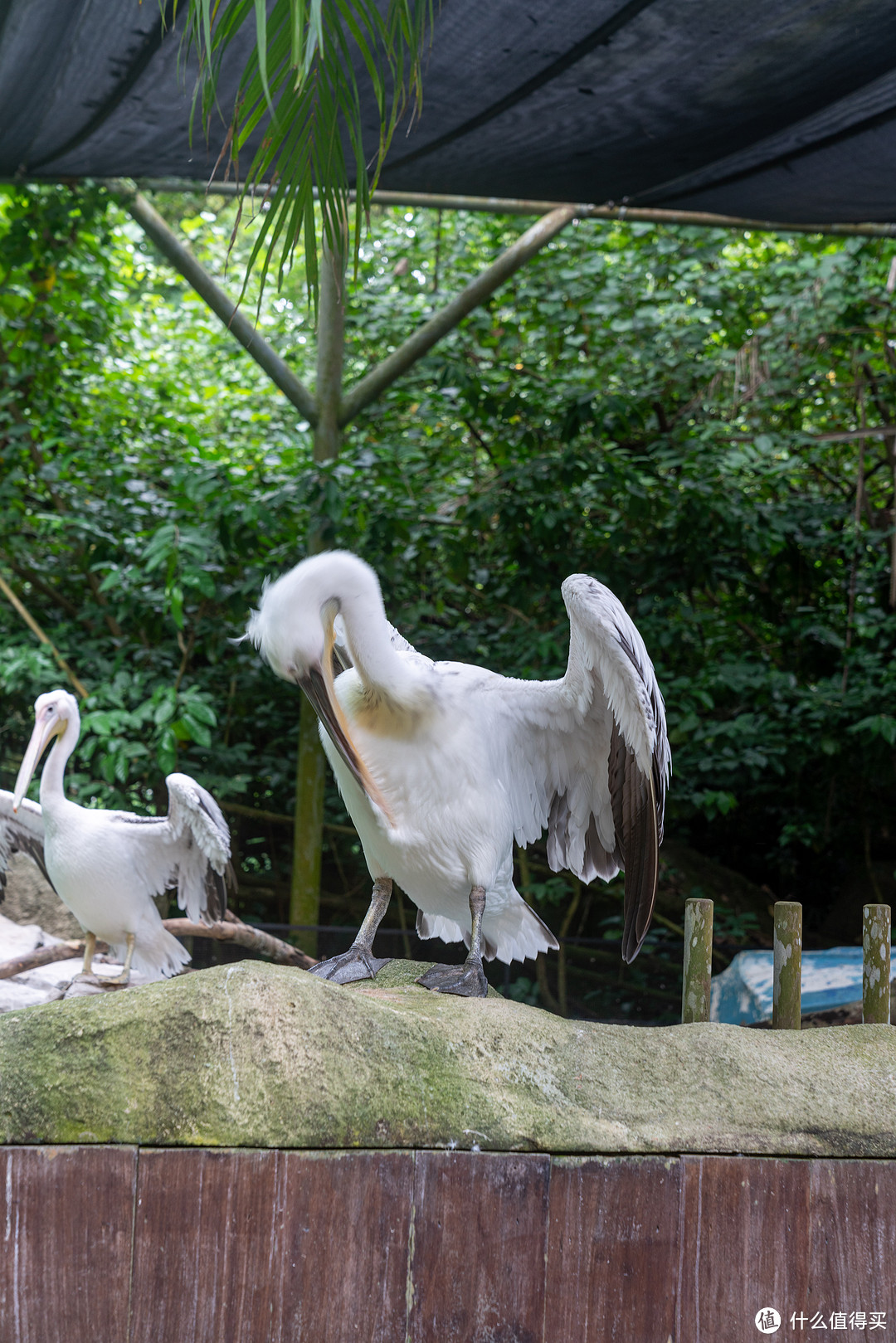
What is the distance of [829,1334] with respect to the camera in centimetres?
177

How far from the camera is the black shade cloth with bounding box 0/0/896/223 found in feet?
8.42

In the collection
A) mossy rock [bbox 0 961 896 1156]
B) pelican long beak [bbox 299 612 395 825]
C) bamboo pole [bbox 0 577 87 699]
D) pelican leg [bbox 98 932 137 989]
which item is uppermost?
bamboo pole [bbox 0 577 87 699]

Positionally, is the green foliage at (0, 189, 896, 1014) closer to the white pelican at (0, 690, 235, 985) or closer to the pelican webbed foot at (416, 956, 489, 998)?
the white pelican at (0, 690, 235, 985)

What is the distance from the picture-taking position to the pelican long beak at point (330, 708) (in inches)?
79.2

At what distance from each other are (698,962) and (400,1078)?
96 centimetres

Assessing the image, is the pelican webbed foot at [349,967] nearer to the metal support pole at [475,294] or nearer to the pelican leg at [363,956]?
the pelican leg at [363,956]

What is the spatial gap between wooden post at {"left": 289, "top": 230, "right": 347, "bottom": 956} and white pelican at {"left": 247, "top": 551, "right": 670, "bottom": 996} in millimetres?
2132

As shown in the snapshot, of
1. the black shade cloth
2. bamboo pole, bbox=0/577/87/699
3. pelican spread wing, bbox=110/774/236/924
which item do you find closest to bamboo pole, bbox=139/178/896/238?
the black shade cloth

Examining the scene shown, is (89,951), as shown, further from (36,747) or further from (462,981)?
(462,981)

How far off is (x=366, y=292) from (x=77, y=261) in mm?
1409

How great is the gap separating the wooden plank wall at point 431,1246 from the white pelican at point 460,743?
1.92 feet

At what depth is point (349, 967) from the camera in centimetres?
234

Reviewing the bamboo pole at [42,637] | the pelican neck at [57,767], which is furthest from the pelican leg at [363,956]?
the bamboo pole at [42,637]

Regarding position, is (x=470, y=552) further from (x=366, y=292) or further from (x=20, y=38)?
(x=20, y=38)
